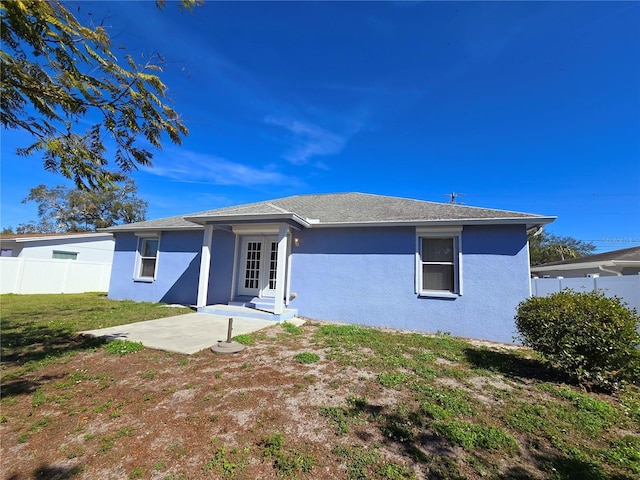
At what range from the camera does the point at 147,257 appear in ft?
37.5

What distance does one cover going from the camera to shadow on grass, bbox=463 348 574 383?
4.62 meters

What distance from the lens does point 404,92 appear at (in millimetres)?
9422

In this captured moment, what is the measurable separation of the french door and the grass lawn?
13.3 feet

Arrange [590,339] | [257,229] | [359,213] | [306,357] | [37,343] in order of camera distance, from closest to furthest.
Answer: [590,339] < [306,357] < [37,343] < [257,229] < [359,213]

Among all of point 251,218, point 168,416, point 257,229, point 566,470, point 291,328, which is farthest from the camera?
point 257,229

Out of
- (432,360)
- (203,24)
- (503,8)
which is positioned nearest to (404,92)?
(503,8)

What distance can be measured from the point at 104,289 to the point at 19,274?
13.0 feet

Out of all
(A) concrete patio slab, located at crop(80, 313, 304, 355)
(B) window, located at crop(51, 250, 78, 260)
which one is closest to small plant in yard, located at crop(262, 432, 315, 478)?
(A) concrete patio slab, located at crop(80, 313, 304, 355)

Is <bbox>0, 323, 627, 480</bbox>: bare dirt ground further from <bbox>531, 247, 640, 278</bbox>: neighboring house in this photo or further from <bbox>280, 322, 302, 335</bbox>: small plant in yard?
<bbox>531, 247, 640, 278</bbox>: neighboring house

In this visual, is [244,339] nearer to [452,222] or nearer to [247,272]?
[247,272]

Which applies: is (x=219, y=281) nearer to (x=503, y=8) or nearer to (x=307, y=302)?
(x=307, y=302)

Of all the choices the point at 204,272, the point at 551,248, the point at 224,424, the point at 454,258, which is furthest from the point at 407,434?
the point at 551,248

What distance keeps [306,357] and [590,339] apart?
4.47 metres

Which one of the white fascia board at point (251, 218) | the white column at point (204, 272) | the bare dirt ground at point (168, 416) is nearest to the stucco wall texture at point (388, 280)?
the white column at point (204, 272)
